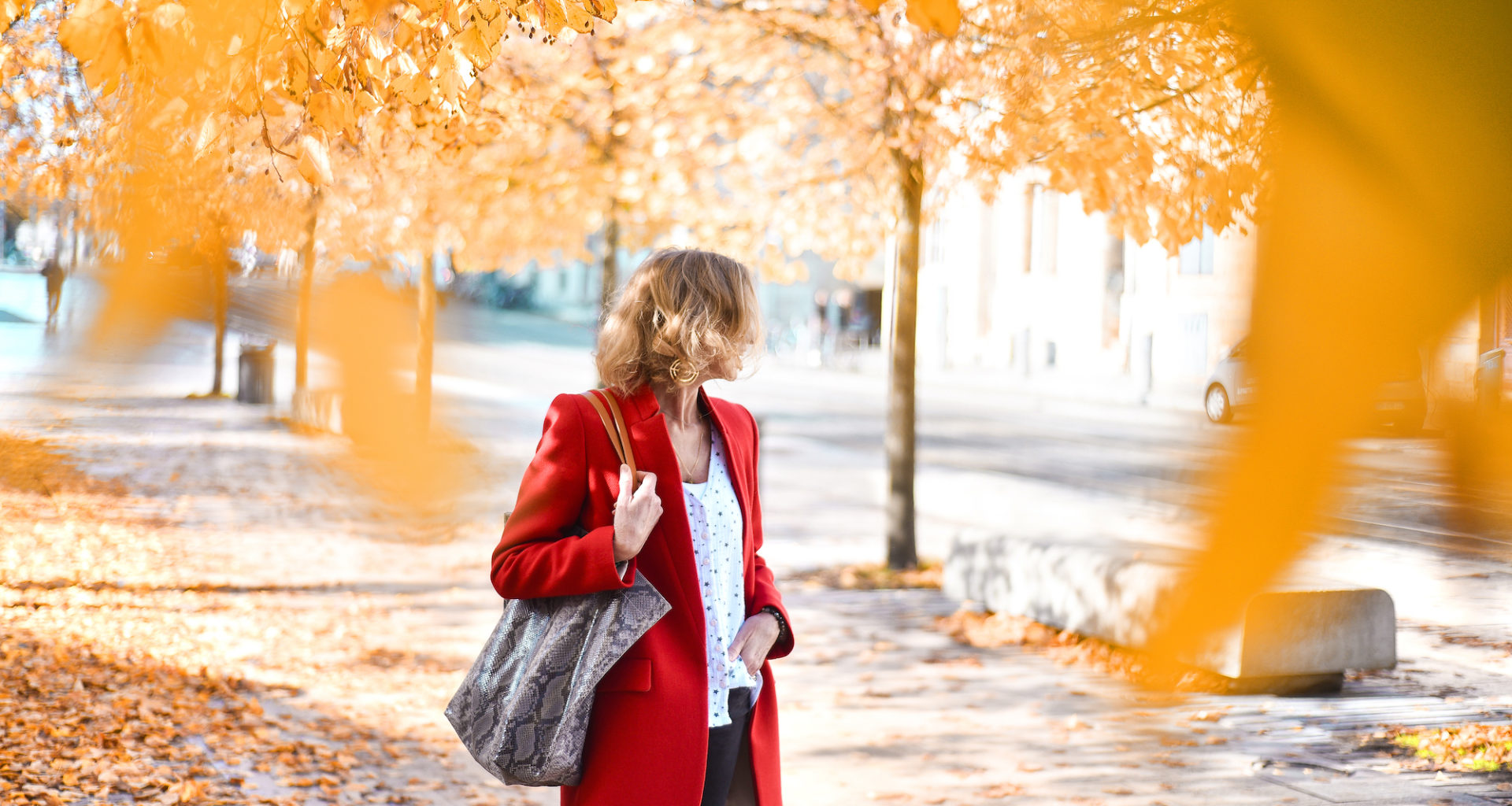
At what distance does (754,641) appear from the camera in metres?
2.47

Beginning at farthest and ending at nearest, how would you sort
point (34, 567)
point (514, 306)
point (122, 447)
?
1. point (514, 306)
2. point (122, 447)
3. point (34, 567)

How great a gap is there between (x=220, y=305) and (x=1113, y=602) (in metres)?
7.59

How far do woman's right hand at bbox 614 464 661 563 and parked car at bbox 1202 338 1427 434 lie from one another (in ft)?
4.57

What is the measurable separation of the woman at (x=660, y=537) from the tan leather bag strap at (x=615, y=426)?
0.01m

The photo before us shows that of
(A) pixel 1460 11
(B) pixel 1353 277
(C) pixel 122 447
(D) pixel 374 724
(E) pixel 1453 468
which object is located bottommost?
(D) pixel 374 724

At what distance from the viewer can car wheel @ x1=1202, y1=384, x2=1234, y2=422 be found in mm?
903

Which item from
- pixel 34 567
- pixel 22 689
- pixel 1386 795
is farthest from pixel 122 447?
pixel 1386 795

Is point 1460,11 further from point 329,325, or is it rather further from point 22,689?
point 329,325

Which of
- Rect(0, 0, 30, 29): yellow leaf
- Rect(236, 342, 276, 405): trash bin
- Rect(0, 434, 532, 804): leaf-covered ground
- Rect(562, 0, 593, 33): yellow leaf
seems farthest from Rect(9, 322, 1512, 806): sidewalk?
Rect(0, 0, 30, 29): yellow leaf

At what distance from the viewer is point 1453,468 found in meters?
1.07

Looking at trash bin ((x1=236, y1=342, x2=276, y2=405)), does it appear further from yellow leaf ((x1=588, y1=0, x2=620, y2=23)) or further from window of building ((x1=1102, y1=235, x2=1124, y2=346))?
window of building ((x1=1102, y1=235, x2=1124, y2=346))

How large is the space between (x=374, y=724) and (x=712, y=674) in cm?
346

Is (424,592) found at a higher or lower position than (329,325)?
lower

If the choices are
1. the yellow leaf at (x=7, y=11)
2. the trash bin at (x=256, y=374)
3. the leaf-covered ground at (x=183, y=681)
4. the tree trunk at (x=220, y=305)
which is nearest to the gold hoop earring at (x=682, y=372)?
the yellow leaf at (x=7, y=11)
